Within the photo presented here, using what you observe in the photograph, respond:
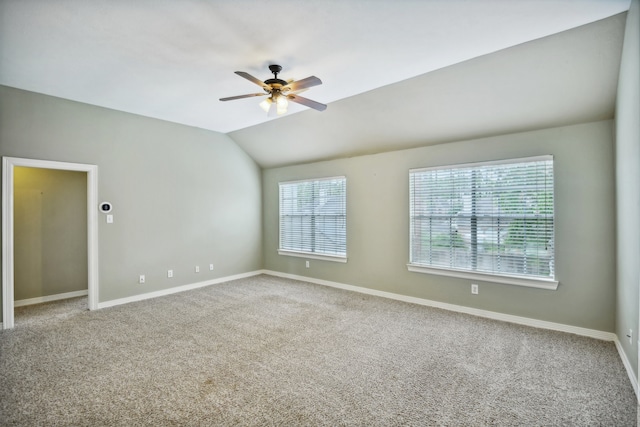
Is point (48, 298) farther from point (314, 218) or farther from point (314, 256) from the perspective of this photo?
point (314, 218)

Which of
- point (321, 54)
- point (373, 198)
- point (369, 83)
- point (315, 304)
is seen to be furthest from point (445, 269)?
point (321, 54)

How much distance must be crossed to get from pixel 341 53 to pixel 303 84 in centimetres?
48

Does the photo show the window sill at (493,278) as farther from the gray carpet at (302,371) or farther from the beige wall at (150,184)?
the beige wall at (150,184)

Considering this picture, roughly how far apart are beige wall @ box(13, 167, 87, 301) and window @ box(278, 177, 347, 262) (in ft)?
11.6

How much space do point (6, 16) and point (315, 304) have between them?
4.32 metres

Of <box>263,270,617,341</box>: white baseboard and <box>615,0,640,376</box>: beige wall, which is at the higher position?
<box>615,0,640,376</box>: beige wall

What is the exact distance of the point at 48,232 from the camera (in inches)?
193

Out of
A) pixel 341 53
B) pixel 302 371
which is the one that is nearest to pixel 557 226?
pixel 341 53

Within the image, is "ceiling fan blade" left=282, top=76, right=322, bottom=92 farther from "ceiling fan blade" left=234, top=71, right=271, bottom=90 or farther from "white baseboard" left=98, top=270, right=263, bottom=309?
"white baseboard" left=98, top=270, right=263, bottom=309

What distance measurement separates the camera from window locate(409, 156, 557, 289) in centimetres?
363

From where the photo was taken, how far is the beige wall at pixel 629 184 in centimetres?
226

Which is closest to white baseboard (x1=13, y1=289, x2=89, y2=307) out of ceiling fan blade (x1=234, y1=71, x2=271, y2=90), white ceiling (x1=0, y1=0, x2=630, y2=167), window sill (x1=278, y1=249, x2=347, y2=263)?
white ceiling (x1=0, y1=0, x2=630, y2=167)

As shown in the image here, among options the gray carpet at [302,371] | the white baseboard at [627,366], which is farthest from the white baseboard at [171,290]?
the white baseboard at [627,366]

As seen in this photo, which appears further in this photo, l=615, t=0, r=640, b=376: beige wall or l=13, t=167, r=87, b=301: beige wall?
l=13, t=167, r=87, b=301: beige wall
